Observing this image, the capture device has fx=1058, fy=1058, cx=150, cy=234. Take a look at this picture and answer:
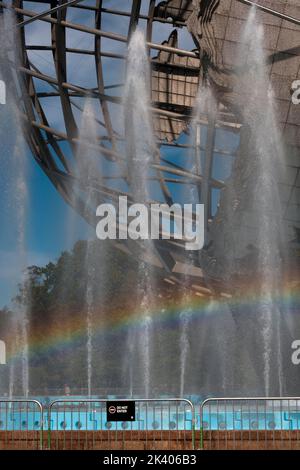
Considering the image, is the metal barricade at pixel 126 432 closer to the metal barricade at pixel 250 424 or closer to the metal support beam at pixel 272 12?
the metal barricade at pixel 250 424

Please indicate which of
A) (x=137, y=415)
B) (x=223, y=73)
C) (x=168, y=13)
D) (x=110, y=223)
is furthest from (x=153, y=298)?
(x=137, y=415)

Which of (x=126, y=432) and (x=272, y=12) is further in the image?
(x=272, y=12)

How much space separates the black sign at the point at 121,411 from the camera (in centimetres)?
962

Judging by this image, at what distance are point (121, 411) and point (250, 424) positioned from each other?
122 centimetres

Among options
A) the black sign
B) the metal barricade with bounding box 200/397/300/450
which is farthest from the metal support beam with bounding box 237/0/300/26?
the black sign

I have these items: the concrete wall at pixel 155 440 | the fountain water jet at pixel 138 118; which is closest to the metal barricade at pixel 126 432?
the concrete wall at pixel 155 440

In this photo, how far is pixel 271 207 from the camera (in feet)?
60.0

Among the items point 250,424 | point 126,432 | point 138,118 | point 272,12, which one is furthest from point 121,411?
point 138,118

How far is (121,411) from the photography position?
9633 mm

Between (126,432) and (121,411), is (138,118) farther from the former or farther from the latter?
(126,432)

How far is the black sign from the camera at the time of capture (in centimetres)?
962

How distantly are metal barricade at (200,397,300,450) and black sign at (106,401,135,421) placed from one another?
0.64 m

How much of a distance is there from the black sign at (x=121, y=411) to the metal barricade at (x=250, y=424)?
639 mm
